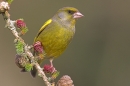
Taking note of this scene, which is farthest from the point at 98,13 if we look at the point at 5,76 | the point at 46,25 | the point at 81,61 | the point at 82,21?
the point at 46,25

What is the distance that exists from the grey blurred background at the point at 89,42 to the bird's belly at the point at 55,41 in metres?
3.14

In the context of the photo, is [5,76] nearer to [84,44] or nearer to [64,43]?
[84,44]

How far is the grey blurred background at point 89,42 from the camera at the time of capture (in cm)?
748

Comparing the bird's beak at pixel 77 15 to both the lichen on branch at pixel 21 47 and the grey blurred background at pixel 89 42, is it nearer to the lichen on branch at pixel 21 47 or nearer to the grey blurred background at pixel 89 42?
the lichen on branch at pixel 21 47

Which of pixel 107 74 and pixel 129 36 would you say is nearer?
pixel 107 74

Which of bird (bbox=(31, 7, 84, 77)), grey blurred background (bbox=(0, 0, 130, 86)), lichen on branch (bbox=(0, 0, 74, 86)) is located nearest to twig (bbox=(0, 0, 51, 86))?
lichen on branch (bbox=(0, 0, 74, 86))

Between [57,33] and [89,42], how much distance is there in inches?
146

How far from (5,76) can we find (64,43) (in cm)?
315

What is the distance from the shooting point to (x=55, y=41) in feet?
13.8

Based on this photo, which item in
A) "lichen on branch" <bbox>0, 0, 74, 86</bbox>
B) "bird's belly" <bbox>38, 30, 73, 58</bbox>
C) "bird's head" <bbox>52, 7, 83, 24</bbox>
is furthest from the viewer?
"bird's head" <bbox>52, 7, 83, 24</bbox>

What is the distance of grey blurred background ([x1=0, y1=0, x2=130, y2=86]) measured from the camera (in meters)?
7.48

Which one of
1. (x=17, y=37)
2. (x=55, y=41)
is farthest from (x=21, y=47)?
(x=55, y=41)

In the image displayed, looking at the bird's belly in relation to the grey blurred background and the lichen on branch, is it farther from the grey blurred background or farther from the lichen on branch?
the grey blurred background

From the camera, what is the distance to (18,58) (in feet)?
→ 9.36
